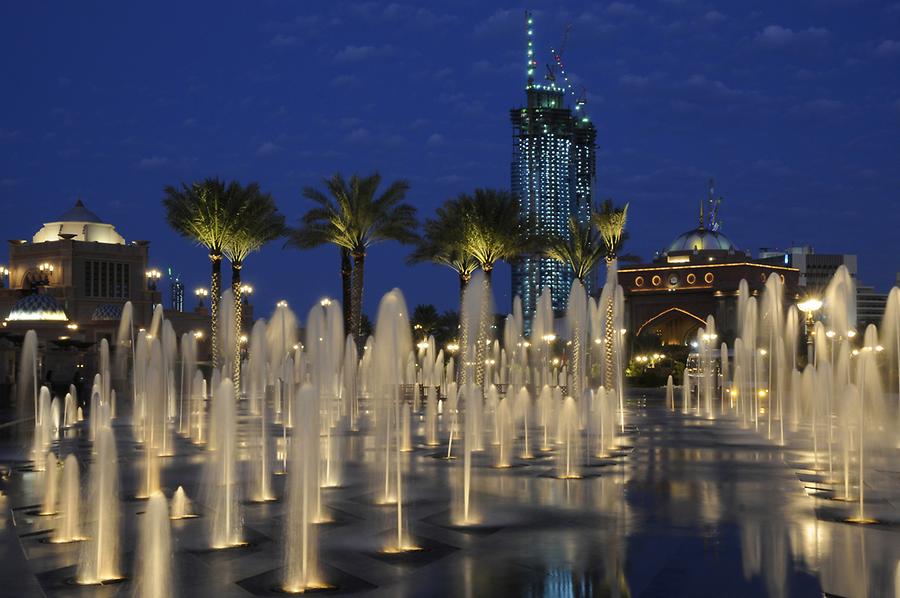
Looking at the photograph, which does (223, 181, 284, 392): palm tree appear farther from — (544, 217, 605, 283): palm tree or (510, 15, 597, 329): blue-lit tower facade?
(510, 15, 597, 329): blue-lit tower facade

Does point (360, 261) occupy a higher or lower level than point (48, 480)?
higher

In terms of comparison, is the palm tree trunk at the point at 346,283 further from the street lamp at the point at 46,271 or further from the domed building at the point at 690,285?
the domed building at the point at 690,285

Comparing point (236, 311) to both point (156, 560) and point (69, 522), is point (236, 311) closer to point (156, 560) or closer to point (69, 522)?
point (69, 522)

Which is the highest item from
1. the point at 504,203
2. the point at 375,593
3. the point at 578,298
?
the point at 504,203

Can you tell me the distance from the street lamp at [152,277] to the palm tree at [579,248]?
39.2m

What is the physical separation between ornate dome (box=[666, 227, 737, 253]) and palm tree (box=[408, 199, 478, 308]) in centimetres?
5038

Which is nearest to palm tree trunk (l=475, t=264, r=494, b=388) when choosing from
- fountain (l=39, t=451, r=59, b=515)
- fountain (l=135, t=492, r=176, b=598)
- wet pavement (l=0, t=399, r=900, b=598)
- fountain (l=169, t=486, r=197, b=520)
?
wet pavement (l=0, t=399, r=900, b=598)

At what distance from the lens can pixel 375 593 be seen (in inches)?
294

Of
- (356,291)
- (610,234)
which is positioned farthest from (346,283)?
(610,234)

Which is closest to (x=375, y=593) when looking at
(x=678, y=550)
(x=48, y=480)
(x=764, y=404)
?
(x=678, y=550)

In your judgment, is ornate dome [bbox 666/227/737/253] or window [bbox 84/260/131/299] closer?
window [bbox 84/260/131/299]

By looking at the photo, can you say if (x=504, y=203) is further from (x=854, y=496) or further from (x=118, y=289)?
(x=118, y=289)

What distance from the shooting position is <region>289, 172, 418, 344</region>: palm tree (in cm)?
3666

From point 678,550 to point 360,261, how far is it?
95.1ft
